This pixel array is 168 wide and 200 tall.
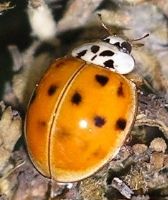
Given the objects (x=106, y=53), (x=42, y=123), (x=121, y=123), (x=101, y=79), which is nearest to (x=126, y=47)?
(x=106, y=53)

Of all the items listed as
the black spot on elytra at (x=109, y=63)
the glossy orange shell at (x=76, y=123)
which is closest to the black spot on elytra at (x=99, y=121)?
the glossy orange shell at (x=76, y=123)

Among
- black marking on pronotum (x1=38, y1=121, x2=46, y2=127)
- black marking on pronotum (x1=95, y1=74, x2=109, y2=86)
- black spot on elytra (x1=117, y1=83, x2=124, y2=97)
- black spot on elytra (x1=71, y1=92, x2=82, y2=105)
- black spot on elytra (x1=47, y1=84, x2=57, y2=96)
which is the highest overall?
black spot on elytra (x1=47, y1=84, x2=57, y2=96)

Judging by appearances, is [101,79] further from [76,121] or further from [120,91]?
[76,121]

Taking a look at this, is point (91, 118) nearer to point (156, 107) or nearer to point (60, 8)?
point (156, 107)

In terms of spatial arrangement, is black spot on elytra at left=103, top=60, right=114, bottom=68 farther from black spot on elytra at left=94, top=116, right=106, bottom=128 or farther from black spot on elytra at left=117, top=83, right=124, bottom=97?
black spot on elytra at left=94, top=116, right=106, bottom=128

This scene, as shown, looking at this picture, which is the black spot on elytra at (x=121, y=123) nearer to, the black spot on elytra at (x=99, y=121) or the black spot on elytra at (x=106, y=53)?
the black spot on elytra at (x=99, y=121)

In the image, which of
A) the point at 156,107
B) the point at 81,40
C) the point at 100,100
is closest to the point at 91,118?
the point at 100,100

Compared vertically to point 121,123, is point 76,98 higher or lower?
higher

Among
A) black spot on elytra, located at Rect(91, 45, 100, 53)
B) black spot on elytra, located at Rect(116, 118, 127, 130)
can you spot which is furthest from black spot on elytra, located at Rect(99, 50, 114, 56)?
black spot on elytra, located at Rect(116, 118, 127, 130)
